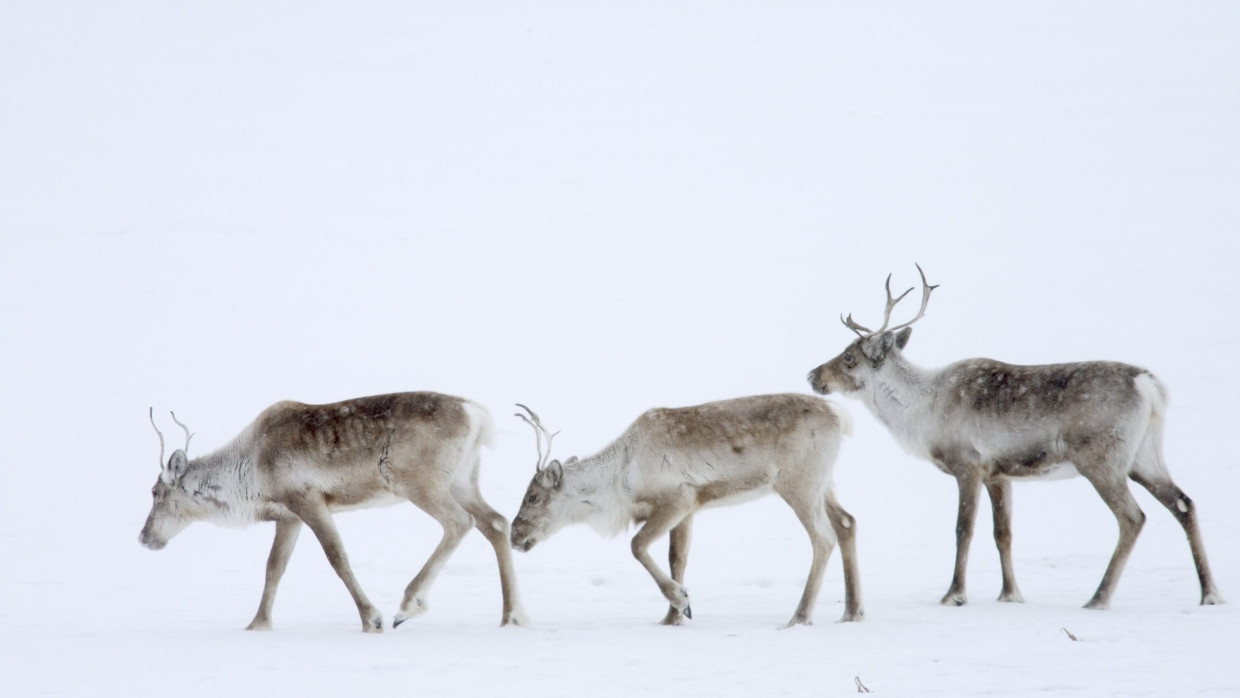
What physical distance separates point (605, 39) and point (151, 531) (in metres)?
56.6

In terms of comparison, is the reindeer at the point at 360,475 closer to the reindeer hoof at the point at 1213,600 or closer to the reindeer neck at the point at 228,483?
the reindeer neck at the point at 228,483

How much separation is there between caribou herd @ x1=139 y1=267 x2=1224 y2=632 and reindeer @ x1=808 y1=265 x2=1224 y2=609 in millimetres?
13

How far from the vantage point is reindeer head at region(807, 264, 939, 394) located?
34.4ft

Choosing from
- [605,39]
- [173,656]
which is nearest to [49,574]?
[173,656]

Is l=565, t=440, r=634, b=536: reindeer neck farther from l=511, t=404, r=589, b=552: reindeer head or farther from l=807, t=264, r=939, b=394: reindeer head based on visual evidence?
l=807, t=264, r=939, b=394: reindeer head

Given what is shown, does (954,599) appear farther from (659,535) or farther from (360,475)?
(360,475)

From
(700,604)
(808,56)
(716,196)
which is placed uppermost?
(808,56)

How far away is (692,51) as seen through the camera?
6109cm

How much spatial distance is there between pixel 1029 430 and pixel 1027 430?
18 millimetres

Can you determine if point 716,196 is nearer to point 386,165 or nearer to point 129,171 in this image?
point 386,165

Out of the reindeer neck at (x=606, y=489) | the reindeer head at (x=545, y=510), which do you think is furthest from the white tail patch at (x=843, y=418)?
the reindeer head at (x=545, y=510)

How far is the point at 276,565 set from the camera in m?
9.37

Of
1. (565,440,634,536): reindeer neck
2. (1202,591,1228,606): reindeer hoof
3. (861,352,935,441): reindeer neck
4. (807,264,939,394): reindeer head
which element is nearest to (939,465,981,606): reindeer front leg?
(861,352,935,441): reindeer neck

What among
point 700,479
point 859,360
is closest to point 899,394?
point 859,360
